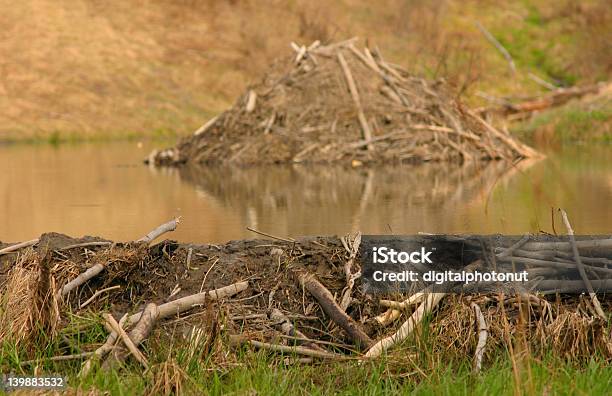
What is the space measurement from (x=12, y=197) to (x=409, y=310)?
26.8 ft

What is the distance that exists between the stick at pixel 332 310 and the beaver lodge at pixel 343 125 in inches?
519

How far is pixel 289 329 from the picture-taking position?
508 centimetres

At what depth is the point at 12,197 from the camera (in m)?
12.4

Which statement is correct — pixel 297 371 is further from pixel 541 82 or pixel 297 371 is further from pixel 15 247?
pixel 541 82

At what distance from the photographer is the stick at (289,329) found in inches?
195

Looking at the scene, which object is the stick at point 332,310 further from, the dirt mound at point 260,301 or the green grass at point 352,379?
the green grass at point 352,379

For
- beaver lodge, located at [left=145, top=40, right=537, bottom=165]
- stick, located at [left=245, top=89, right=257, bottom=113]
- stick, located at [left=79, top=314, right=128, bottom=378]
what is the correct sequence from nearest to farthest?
stick, located at [left=79, top=314, right=128, bottom=378]
beaver lodge, located at [left=145, top=40, right=537, bottom=165]
stick, located at [left=245, top=89, right=257, bottom=113]

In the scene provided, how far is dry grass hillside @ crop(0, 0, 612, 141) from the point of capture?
3100 cm

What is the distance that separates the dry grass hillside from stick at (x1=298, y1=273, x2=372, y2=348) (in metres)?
23.6

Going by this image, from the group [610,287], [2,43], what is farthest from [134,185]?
[2,43]

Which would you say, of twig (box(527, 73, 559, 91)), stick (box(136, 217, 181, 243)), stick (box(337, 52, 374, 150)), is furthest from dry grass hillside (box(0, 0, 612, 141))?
stick (box(136, 217, 181, 243))

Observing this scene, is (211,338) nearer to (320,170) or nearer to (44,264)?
(44,264)

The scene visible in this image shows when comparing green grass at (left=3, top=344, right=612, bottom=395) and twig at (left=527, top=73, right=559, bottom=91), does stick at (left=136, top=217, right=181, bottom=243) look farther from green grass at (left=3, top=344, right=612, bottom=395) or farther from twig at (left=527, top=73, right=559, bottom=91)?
twig at (left=527, top=73, right=559, bottom=91)

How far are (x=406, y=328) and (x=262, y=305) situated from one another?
78cm
